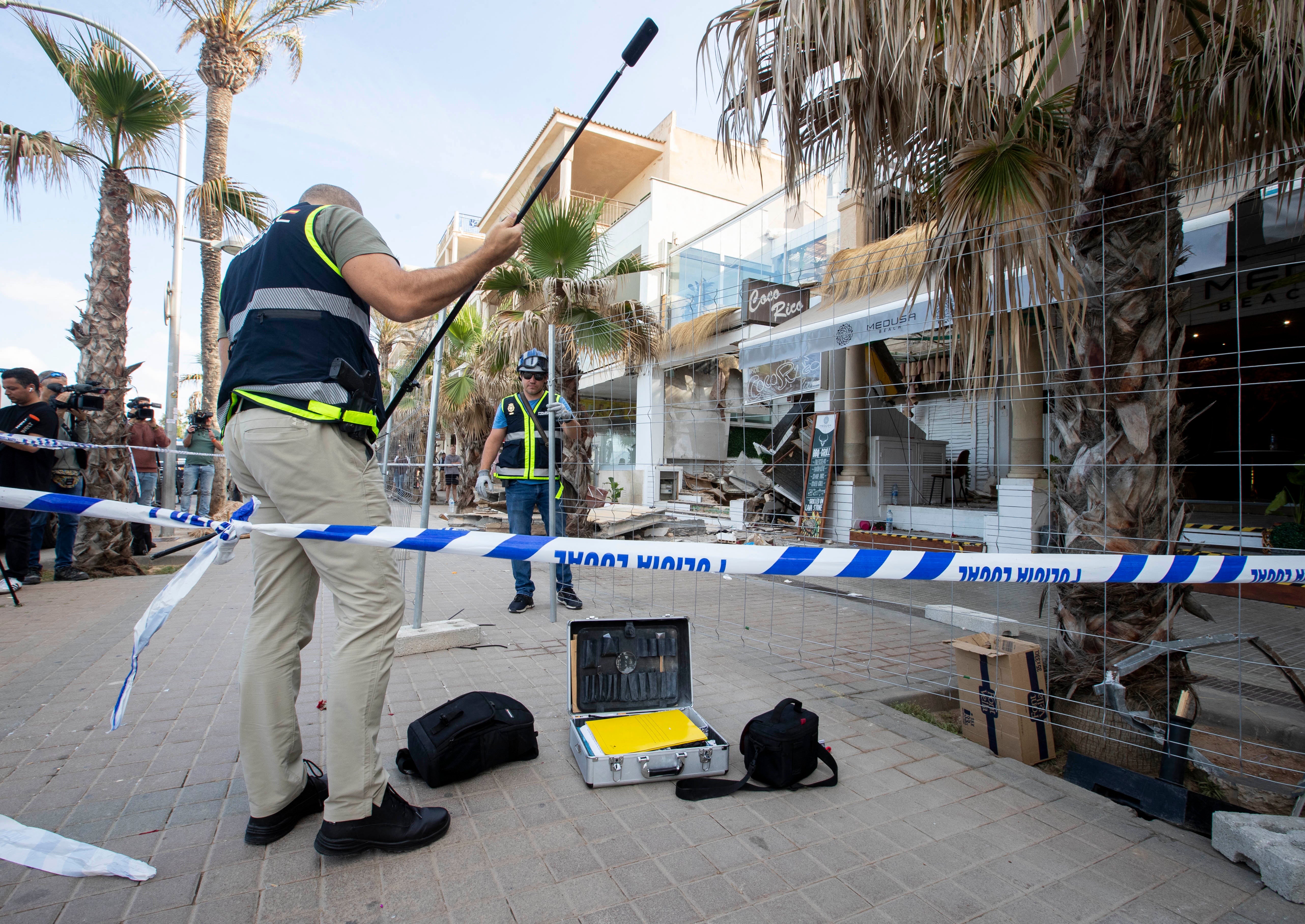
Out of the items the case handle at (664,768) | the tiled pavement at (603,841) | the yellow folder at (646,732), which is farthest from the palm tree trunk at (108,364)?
the case handle at (664,768)

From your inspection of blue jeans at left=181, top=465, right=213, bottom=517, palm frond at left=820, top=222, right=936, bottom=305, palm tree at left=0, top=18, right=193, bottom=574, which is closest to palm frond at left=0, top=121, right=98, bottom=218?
palm tree at left=0, top=18, right=193, bottom=574

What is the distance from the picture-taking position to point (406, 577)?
709cm

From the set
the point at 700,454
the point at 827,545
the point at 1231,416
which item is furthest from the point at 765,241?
the point at 827,545

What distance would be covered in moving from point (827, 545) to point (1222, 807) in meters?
3.03

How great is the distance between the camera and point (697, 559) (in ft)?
6.84

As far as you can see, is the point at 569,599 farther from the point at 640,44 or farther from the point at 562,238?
the point at 562,238

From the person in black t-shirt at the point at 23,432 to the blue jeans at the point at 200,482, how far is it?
4.63 metres

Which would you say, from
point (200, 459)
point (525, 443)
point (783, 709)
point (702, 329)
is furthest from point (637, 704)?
point (200, 459)

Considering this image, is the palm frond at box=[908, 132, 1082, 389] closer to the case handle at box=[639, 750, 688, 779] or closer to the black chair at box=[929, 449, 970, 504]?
the case handle at box=[639, 750, 688, 779]

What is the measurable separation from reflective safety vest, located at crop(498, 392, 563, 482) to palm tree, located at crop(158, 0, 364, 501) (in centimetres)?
916

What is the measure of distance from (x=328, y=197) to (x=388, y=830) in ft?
6.78

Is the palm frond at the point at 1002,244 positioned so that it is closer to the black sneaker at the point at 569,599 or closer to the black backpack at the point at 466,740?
the black backpack at the point at 466,740

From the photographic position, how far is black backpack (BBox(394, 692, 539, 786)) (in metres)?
2.36

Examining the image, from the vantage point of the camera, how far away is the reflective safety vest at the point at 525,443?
508 cm
